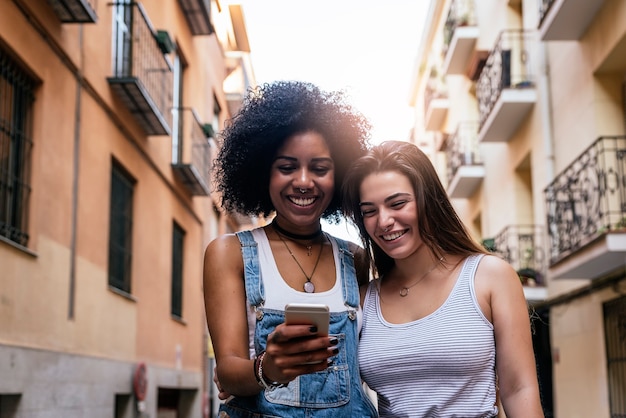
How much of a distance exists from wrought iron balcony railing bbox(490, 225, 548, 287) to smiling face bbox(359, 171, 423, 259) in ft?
37.3

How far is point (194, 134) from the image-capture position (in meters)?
16.0

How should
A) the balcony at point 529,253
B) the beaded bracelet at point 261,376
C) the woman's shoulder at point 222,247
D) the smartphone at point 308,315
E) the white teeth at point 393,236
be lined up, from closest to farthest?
1. the smartphone at point 308,315
2. the beaded bracelet at point 261,376
3. the woman's shoulder at point 222,247
4. the white teeth at point 393,236
5. the balcony at point 529,253

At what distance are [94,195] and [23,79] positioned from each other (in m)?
2.35

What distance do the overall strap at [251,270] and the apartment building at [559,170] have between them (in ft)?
14.2

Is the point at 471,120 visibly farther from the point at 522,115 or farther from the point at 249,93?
the point at 249,93

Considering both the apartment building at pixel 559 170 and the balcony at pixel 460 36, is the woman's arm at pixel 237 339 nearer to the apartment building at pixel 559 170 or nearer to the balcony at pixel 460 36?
the apartment building at pixel 559 170

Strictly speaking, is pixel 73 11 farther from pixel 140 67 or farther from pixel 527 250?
pixel 527 250

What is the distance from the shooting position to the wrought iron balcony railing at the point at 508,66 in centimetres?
1538

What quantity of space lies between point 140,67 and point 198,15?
4.82 m

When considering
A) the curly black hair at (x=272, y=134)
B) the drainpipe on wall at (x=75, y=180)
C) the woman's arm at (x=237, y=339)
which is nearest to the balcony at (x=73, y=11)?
the drainpipe on wall at (x=75, y=180)

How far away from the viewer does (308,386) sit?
320 cm

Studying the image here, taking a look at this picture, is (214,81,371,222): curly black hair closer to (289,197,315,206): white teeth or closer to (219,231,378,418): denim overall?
(289,197,315,206): white teeth

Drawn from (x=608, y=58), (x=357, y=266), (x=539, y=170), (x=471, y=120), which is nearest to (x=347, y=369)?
(x=357, y=266)

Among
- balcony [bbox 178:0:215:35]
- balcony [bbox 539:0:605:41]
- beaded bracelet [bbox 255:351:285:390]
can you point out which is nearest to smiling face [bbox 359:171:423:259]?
beaded bracelet [bbox 255:351:285:390]
